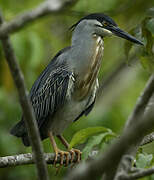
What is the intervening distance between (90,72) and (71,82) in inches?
7.8

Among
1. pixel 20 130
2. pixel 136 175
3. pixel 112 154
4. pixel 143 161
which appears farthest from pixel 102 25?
pixel 112 154

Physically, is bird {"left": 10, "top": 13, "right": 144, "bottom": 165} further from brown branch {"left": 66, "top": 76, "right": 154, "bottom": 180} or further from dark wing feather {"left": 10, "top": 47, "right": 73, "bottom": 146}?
brown branch {"left": 66, "top": 76, "right": 154, "bottom": 180}

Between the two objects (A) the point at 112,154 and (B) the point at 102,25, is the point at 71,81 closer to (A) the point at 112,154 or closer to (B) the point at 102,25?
(B) the point at 102,25

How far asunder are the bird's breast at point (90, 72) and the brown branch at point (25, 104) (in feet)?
5.98

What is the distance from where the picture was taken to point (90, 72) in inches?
158

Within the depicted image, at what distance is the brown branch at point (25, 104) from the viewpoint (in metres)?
1.87

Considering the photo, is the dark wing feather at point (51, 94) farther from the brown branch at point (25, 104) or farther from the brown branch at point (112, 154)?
the brown branch at point (112, 154)

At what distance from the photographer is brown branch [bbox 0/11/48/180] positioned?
187cm

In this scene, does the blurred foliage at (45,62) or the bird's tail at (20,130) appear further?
the blurred foliage at (45,62)

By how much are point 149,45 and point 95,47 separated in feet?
4.21

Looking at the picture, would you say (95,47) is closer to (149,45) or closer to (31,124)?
(149,45)

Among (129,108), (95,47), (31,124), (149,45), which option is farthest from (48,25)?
(31,124)

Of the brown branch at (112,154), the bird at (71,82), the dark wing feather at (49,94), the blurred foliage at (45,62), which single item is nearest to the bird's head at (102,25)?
the bird at (71,82)

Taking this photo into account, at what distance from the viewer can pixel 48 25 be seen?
743 cm
